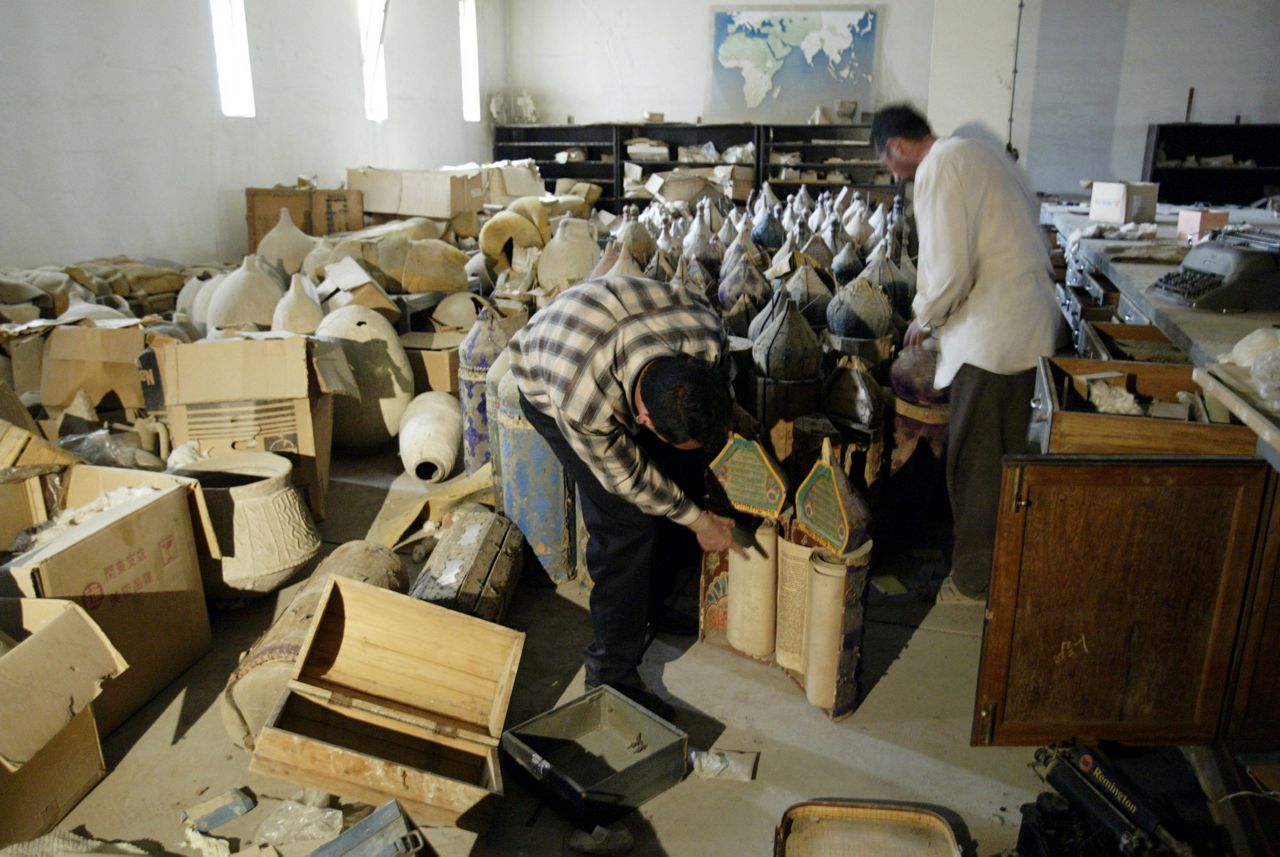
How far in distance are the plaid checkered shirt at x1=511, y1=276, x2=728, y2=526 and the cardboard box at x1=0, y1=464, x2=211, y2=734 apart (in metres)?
1.25

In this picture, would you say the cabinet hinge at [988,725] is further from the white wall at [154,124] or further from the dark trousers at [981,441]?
the white wall at [154,124]

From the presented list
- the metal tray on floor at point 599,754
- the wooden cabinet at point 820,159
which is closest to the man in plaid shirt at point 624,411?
the metal tray on floor at point 599,754

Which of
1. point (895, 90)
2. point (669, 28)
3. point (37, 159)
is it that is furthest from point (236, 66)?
point (895, 90)

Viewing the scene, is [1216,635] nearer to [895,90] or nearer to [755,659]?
[755,659]

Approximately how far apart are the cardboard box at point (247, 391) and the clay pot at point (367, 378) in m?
0.85

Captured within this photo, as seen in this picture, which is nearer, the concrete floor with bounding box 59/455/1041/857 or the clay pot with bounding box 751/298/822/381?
the concrete floor with bounding box 59/455/1041/857

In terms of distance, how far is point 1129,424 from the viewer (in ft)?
6.91

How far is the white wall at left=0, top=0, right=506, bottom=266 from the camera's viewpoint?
16.9 feet

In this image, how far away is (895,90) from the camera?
12.2 metres

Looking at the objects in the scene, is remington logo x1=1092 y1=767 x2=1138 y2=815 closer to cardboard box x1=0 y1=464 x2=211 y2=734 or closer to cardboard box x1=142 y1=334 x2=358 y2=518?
cardboard box x1=0 y1=464 x2=211 y2=734

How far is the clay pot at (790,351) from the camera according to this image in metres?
3.06

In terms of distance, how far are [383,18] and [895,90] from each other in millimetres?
6907

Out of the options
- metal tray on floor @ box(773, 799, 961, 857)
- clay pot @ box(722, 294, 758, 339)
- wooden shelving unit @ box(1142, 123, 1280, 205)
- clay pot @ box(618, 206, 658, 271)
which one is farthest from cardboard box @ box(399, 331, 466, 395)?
wooden shelving unit @ box(1142, 123, 1280, 205)

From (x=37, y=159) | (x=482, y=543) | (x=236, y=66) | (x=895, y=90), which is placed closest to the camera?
(x=482, y=543)
